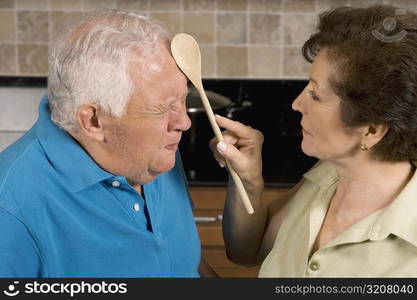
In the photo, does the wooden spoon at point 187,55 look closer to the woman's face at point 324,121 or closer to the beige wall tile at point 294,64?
the woman's face at point 324,121

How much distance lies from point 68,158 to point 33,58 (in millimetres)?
1762

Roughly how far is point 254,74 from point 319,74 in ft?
5.41

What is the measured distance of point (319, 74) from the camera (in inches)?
48.4

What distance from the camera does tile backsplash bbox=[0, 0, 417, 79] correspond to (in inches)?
112

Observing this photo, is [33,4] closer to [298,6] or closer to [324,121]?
[298,6]

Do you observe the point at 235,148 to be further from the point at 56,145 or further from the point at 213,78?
the point at 213,78

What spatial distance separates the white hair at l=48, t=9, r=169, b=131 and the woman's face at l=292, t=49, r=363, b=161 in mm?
286

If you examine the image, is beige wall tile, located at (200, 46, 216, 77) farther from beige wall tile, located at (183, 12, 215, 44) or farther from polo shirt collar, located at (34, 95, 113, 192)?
polo shirt collar, located at (34, 95, 113, 192)

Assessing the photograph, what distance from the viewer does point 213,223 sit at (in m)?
2.42

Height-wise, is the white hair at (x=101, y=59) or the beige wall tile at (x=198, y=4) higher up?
the white hair at (x=101, y=59)

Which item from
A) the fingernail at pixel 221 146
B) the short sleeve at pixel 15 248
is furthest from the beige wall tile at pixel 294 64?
the short sleeve at pixel 15 248

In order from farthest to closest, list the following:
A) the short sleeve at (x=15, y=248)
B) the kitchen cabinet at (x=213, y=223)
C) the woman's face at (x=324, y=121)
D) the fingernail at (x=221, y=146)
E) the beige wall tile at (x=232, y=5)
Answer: the beige wall tile at (x=232, y=5)
the kitchen cabinet at (x=213, y=223)
the fingernail at (x=221, y=146)
the woman's face at (x=324, y=121)
the short sleeve at (x=15, y=248)

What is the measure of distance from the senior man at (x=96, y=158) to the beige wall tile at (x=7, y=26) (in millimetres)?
1682

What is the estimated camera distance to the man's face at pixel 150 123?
1.20 metres
